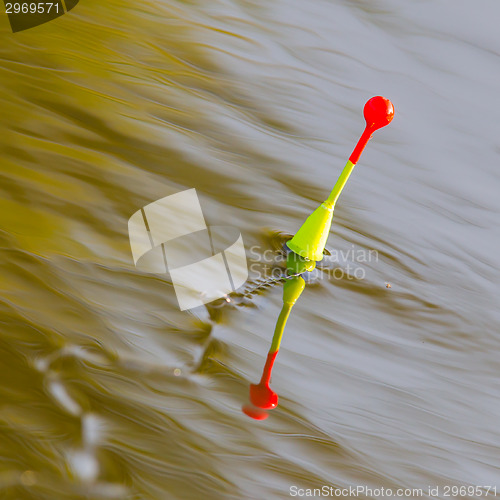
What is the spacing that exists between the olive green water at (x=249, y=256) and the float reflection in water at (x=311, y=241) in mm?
17

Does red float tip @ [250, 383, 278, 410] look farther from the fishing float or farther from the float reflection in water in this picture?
the fishing float

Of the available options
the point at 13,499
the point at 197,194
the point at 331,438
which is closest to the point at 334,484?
the point at 331,438

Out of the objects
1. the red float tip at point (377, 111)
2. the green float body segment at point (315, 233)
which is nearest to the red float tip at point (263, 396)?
the green float body segment at point (315, 233)

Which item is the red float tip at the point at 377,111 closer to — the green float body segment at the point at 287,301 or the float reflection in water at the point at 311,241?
the float reflection in water at the point at 311,241

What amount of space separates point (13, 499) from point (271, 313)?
0.48 metres

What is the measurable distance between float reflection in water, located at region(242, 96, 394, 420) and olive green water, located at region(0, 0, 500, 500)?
0.02 meters

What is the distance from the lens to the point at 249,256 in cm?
111

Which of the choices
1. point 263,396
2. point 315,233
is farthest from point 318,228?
point 263,396

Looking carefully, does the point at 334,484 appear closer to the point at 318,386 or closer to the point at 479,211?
the point at 318,386

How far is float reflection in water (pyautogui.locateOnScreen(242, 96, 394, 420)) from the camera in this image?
97 cm

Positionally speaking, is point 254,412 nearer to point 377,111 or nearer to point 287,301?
point 287,301

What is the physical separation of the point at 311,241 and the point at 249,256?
112 millimetres

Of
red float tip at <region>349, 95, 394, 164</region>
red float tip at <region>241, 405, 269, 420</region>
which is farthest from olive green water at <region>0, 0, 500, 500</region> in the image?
red float tip at <region>349, 95, 394, 164</region>

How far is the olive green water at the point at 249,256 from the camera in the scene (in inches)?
31.4
